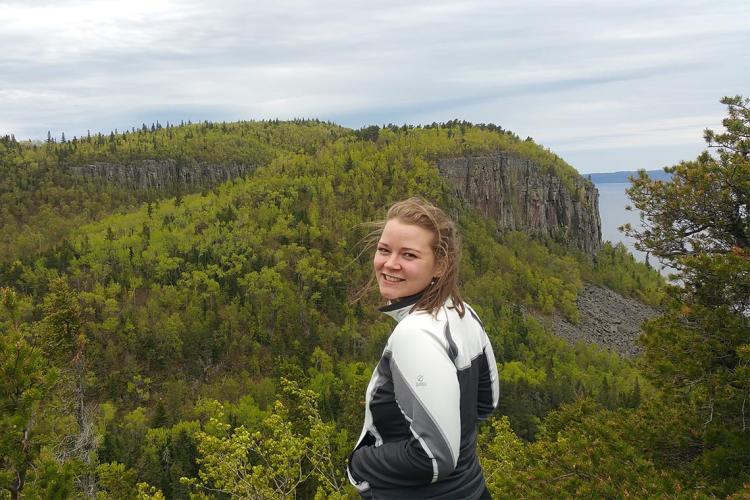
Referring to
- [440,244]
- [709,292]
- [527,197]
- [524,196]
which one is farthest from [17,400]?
[527,197]

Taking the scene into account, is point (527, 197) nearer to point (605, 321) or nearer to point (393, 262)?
point (605, 321)

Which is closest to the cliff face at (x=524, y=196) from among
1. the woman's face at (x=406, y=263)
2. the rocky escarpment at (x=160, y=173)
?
the rocky escarpment at (x=160, y=173)

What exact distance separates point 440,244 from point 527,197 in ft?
453

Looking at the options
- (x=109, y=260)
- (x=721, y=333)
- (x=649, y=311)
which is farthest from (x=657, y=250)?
(x=649, y=311)

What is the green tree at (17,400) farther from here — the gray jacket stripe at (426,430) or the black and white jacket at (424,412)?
the gray jacket stripe at (426,430)

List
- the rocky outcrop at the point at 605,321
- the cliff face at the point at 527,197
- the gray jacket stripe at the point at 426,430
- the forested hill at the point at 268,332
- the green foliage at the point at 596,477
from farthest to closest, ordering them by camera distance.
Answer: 1. the cliff face at the point at 527,197
2. the rocky outcrop at the point at 605,321
3. the forested hill at the point at 268,332
4. the green foliage at the point at 596,477
5. the gray jacket stripe at the point at 426,430

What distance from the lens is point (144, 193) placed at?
173 meters

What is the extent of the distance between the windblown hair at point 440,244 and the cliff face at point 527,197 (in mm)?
121639

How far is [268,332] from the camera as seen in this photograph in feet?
279

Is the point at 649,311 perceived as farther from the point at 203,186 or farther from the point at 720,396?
the point at 203,186

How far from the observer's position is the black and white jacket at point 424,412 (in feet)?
8.94

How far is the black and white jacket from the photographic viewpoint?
8.94 ft

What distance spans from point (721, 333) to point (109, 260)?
100 m

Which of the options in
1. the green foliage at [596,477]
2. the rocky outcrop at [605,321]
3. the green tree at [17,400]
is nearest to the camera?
the green foliage at [596,477]
